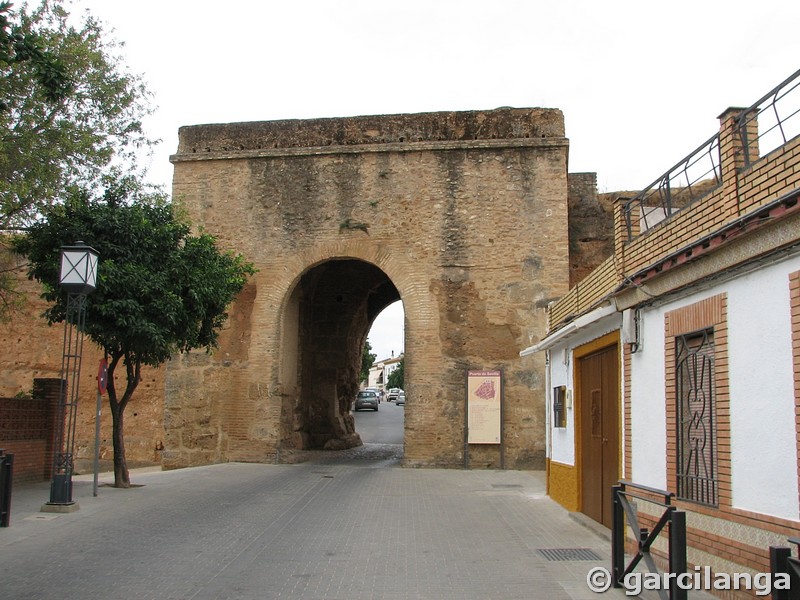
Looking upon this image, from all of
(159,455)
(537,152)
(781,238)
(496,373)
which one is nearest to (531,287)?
(496,373)

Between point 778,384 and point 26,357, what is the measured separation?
1963cm

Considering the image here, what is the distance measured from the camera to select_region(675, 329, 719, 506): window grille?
614cm

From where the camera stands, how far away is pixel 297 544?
8172 millimetres

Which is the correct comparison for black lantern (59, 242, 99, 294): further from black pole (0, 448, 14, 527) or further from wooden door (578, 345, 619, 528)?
wooden door (578, 345, 619, 528)

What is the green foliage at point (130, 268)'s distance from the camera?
458 inches

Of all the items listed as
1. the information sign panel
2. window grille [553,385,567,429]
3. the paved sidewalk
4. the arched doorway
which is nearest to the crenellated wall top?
the arched doorway

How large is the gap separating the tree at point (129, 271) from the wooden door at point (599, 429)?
21.2 ft

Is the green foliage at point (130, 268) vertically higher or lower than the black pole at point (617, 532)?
higher

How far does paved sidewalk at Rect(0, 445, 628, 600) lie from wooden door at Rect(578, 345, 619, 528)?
486 millimetres

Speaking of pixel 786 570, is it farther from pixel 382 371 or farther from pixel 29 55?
pixel 382 371

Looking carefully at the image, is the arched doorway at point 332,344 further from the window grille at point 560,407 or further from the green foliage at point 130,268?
the window grille at point 560,407

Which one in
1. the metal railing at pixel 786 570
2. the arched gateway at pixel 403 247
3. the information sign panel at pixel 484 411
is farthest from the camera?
the arched gateway at pixel 403 247

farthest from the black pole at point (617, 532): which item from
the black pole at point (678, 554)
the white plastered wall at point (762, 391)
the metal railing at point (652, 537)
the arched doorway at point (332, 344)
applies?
the arched doorway at point (332, 344)
